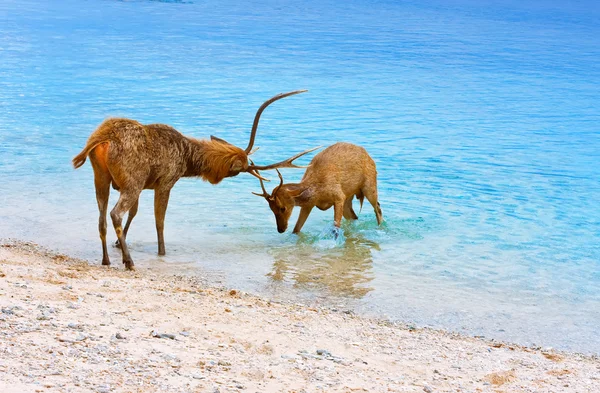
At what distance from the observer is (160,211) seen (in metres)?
10.3

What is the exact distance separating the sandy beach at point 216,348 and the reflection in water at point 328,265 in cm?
113

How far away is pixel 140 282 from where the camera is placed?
8508mm

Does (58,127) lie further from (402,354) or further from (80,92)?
(402,354)

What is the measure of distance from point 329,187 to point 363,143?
7014mm

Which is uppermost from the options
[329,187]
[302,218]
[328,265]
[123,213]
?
[123,213]

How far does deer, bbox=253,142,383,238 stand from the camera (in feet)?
36.8

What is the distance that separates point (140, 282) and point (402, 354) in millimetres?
2661

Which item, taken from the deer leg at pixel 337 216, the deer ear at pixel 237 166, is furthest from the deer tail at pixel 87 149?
the deer leg at pixel 337 216

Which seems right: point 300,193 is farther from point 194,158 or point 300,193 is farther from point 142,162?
point 142,162

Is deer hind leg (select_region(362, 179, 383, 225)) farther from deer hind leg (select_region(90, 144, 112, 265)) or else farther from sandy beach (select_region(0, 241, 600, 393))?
deer hind leg (select_region(90, 144, 112, 265))

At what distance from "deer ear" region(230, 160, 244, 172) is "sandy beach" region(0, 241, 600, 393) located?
→ 7.09ft

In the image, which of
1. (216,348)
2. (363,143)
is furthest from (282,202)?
(363,143)

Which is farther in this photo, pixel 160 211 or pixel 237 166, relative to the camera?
pixel 237 166

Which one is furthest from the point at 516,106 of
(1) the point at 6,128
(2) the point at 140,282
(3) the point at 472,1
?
(3) the point at 472,1
